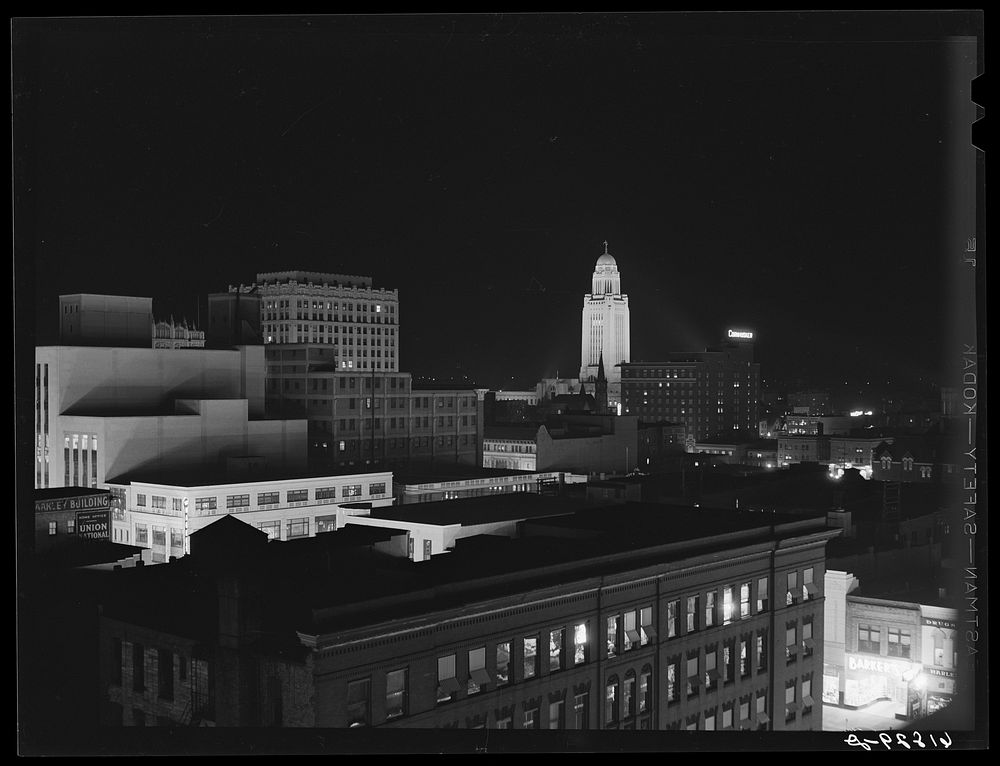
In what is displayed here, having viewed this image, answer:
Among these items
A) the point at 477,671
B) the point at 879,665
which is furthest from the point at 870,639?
the point at 477,671

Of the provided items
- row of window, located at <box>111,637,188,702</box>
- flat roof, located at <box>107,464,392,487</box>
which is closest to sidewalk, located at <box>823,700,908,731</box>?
row of window, located at <box>111,637,188,702</box>

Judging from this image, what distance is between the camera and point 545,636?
10.9 meters

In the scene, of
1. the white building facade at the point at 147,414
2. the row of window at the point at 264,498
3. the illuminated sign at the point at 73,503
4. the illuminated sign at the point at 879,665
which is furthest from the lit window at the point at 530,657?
the white building facade at the point at 147,414

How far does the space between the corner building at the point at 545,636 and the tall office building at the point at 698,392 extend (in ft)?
29.8

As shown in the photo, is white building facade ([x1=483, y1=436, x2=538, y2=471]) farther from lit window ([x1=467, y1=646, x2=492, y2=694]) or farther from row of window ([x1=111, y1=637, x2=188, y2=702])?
row of window ([x1=111, y1=637, x2=188, y2=702])

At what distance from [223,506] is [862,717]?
1168cm

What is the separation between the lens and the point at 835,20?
11.3 meters

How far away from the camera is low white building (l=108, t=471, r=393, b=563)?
19438 mm

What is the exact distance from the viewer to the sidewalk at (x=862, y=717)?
1281 cm

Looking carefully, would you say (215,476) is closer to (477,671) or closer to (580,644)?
(580,644)

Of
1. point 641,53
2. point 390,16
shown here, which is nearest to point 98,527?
point 390,16

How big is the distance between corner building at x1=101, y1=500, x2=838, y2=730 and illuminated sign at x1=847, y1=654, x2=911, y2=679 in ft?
2.42

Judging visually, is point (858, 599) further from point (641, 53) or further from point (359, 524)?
point (641, 53)

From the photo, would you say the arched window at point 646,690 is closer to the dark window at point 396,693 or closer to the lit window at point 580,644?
the lit window at point 580,644
